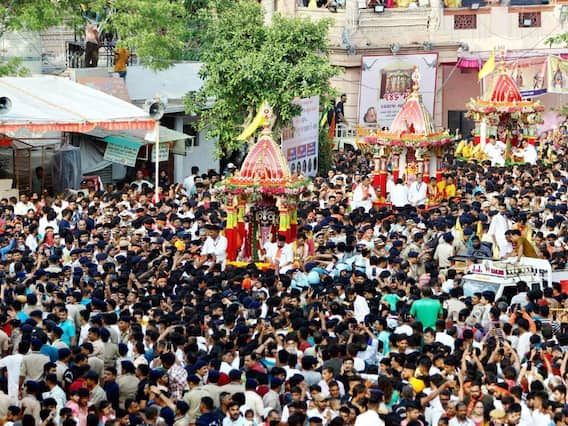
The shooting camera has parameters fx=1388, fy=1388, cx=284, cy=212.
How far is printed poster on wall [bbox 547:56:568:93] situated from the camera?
42406mm

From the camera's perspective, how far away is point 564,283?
65.8 ft

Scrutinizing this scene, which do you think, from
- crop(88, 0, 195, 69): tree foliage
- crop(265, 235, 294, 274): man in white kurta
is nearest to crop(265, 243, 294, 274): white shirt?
crop(265, 235, 294, 274): man in white kurta

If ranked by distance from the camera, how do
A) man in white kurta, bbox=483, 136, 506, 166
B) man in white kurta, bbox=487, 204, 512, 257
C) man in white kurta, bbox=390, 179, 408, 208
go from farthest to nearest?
man in white kurta, bbox=483, 136, 506, 166 < man in white kurta, bbox=390, 179, 408, 208 < man in white kurta, bbox=487, 204, 512, 257

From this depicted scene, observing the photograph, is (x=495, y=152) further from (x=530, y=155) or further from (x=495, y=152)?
(x=530, y=155)

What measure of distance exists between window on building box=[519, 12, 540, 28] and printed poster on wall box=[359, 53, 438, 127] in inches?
193

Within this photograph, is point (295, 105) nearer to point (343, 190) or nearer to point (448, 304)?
point (343, 190)

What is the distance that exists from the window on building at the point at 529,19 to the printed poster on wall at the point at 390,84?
4895mm

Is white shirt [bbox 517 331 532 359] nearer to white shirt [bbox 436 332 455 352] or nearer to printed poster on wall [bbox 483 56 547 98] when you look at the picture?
white shirt [bbox 436 332 455 352]

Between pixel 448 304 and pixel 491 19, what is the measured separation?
97.5 feet

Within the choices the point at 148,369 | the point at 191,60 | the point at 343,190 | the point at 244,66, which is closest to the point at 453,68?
the point at 191,60

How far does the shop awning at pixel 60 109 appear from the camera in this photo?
27.6 metres

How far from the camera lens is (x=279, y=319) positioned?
54.8 feet

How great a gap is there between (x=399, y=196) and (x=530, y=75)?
59.0 feet

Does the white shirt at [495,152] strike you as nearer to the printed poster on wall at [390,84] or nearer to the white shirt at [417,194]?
the printed poster on wall at [390,84]
